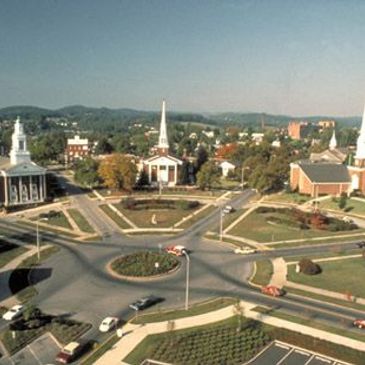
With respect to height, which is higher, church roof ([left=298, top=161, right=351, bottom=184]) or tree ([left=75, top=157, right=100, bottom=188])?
church roof ([left=298, top=161, right=351, bottom=184])

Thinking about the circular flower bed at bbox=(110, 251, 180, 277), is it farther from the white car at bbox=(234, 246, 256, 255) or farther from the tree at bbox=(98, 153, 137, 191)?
the tree at bbox=(98, 153, 137, 191)

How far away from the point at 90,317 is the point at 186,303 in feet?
27.2

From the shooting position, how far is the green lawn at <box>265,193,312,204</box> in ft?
290

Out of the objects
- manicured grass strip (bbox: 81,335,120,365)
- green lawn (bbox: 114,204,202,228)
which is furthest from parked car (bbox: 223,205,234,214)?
manicured grass strip (bbox: 81,335,120,365)

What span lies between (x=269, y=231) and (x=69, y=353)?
40.6 meters

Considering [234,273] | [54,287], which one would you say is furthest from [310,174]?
[54,287]

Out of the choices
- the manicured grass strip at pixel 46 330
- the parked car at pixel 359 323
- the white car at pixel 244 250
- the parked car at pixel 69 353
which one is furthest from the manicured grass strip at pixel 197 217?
the parked car at pixel 69 353

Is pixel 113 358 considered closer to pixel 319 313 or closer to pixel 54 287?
pixel 54 287

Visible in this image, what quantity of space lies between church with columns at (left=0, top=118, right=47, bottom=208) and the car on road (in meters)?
44.2

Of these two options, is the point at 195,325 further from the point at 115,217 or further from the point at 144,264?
the point at 115,217

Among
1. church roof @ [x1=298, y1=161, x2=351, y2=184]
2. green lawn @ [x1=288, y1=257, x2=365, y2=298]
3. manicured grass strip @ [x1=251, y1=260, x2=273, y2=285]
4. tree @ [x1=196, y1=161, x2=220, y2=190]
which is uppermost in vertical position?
church roof @ [x1=298, y1=161, x2=351, y2=184]

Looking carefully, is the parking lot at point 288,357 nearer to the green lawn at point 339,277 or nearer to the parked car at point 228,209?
the green lawn at point 339,277

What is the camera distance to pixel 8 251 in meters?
56.1

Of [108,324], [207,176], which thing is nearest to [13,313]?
[108,324]
